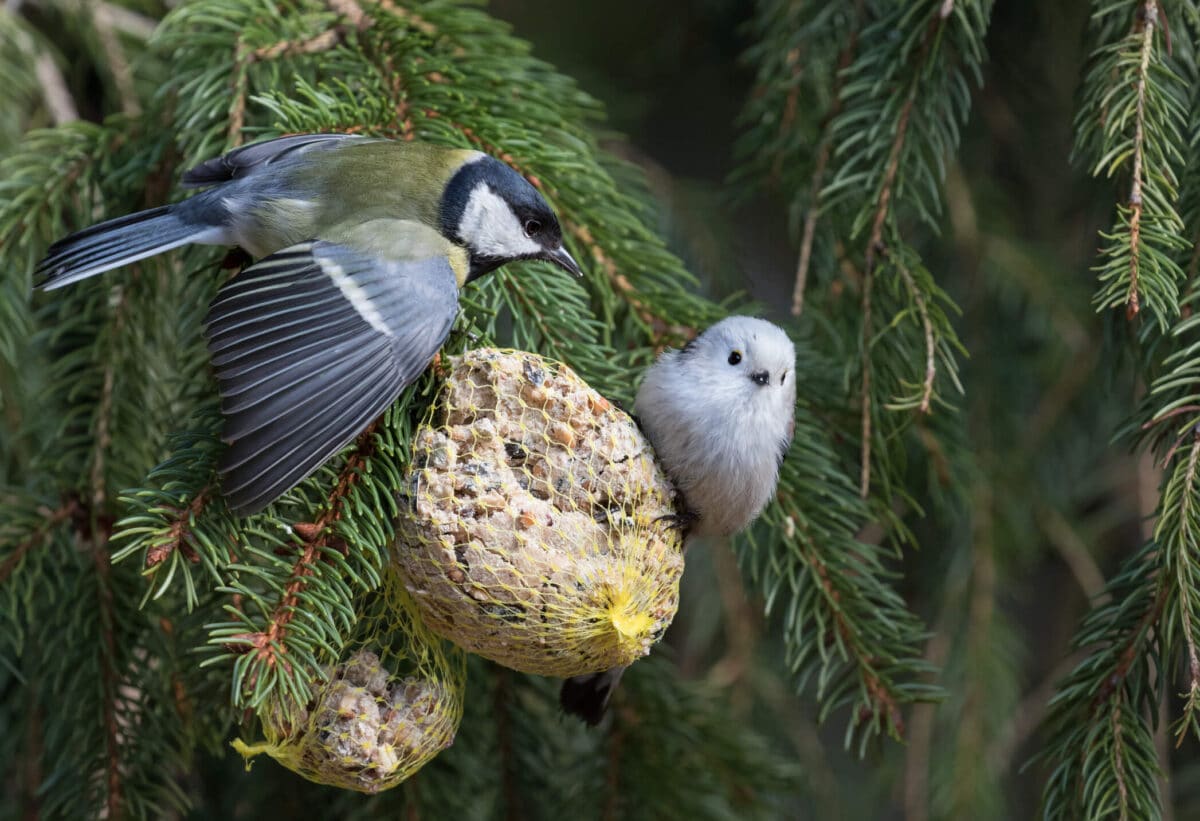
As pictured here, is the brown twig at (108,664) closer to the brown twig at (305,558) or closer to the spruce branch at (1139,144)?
the brown twig at (305,558)

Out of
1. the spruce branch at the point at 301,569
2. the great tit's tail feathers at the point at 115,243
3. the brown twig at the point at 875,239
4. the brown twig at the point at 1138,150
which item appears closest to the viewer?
the spruce branch at the point at 301,569

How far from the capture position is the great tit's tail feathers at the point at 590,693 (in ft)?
4.08

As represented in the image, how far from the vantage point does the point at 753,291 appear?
6.55 feet

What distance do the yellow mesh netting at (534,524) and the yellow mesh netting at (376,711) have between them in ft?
0.16

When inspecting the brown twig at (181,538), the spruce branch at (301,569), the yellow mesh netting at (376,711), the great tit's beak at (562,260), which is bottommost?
the yellow mesh netting at (376,711)

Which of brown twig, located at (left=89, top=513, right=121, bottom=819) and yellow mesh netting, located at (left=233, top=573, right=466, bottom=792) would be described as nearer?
yellow mesh netting, located at (left=233, top=573, right=466, bottom=792)

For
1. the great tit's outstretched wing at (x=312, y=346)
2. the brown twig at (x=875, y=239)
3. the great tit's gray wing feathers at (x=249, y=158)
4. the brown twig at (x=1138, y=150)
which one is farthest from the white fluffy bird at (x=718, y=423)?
the great tit's gray wing feathers at (x=249, y=158)

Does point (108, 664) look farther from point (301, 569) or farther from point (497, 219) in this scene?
point (497, 219)

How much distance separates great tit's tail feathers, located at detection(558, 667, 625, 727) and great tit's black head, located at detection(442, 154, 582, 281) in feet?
1.46

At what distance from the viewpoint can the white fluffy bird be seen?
1.10 m

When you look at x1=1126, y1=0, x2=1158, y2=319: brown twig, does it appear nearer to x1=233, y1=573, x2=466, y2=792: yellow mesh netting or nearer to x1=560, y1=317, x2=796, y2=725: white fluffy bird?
x1=560, y1=317, x2=796, y2=725: white fluffy bird

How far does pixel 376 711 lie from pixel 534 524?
218 mm

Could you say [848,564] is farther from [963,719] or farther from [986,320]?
[986,320]

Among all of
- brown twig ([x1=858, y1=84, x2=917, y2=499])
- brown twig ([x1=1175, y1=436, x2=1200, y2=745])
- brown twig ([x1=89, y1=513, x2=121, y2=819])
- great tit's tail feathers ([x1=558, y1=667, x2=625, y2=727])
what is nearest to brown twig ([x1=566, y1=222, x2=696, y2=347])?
brown twig ([x1=858, y1=84, x2=917, y2=499])
